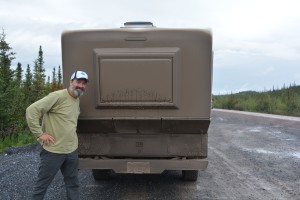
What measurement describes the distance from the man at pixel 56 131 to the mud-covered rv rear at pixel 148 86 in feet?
2.48

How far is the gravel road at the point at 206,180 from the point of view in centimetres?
662

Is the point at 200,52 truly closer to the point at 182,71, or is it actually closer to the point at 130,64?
the point at 182,71

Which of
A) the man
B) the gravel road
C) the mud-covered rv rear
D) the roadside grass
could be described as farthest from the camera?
the roadside grass

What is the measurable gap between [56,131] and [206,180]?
378cm

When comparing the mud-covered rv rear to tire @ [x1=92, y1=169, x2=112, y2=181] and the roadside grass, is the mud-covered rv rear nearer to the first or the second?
tire @ [x1=92, y1=169, x2=112, y2=181]

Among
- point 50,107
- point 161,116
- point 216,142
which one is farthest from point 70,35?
point 216,142

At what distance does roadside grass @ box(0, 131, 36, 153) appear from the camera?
522 inches

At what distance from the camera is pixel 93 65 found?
19.3ft

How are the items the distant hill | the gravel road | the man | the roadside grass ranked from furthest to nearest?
the distant hill, the roadside grass, the gravel road, the man

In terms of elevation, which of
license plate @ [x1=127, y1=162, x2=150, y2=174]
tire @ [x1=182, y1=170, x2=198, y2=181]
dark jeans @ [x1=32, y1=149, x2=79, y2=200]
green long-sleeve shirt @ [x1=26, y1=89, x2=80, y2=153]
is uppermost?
green long-sleeve shirt @ [x1=26, y1=89, x2=80, y2=153]

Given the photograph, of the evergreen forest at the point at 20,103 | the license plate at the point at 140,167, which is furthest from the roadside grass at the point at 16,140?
the license plate at the point at 140,167

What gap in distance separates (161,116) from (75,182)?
1.62 meters

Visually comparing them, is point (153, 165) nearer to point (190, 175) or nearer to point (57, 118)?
point (190, 175)

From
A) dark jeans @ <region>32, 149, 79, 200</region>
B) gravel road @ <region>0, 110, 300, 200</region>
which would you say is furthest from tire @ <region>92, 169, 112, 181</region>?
dark jeans @ <region>32, 149, 79, 200</region>
